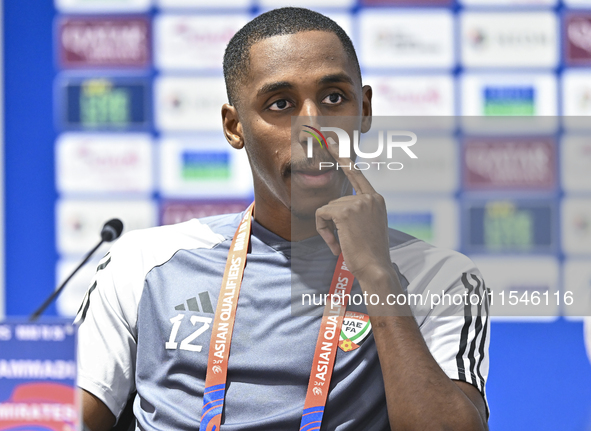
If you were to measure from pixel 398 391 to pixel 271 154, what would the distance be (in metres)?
0.48

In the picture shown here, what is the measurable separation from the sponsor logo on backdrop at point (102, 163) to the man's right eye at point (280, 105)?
5.30 ft

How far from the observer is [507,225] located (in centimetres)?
237

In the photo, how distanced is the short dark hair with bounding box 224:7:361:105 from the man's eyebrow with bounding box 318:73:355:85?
75 millimetres

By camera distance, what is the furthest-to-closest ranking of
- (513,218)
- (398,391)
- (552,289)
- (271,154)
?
1. (513,218)
2. (552,289)
3. (271,154)
4. (398,391)

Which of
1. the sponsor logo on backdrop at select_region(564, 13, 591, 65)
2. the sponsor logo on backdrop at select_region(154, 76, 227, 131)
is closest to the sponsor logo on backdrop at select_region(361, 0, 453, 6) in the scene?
the sponsor logo on backdrop at select_region(564, 13, 591, 65)

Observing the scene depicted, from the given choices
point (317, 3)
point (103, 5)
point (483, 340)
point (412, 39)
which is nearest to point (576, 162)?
point (412, 39)

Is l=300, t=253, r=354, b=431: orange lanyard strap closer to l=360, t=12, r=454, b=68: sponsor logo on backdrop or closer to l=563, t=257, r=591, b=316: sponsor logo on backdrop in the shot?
l=563, t=257, r=591, b=316: sponsor logo on backdrop

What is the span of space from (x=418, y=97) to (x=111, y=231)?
1649 millimetres

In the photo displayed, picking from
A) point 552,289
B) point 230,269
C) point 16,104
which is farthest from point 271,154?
point 16,104

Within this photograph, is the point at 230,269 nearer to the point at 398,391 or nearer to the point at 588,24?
the point at 398,391

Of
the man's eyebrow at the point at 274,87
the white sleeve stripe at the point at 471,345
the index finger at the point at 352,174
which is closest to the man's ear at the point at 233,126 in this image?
the man's eyebrow at the point at 274,87

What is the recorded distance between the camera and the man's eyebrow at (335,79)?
1.08 m

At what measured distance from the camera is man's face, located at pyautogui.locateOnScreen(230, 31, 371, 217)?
42.3 inches

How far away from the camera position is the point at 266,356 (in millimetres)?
1022
